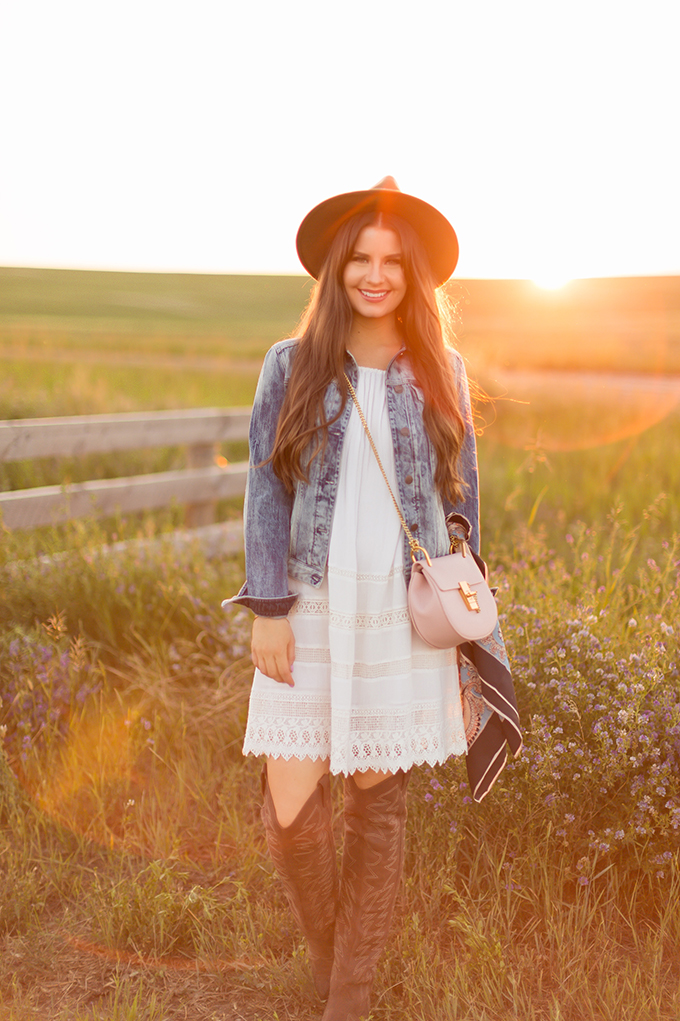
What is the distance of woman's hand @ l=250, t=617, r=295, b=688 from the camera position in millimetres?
1817

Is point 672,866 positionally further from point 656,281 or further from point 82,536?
point 656,281

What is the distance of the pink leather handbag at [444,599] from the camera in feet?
5.88

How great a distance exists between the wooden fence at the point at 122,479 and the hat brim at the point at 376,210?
258 cm

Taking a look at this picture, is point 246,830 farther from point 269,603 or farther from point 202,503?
point 202,503

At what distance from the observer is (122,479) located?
5336 millimetres

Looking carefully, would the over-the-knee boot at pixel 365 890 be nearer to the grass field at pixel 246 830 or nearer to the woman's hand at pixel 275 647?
the grass field at pixel 246 830

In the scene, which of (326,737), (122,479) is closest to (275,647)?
(326,737)

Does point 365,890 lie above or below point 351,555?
below

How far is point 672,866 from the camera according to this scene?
2160mm

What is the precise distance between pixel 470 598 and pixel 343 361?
668mm

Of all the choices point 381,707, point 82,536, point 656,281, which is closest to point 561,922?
point 381,707

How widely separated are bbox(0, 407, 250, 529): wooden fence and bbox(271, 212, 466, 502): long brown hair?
2615 millimetres

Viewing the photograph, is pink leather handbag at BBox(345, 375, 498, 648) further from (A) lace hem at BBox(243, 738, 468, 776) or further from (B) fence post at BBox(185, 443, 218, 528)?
(B) fence post at BBox(185, 443, 218, 528)

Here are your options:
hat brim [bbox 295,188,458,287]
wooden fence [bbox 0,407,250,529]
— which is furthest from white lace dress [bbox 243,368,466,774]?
wooden fence [bbox 0,407,250,529]
